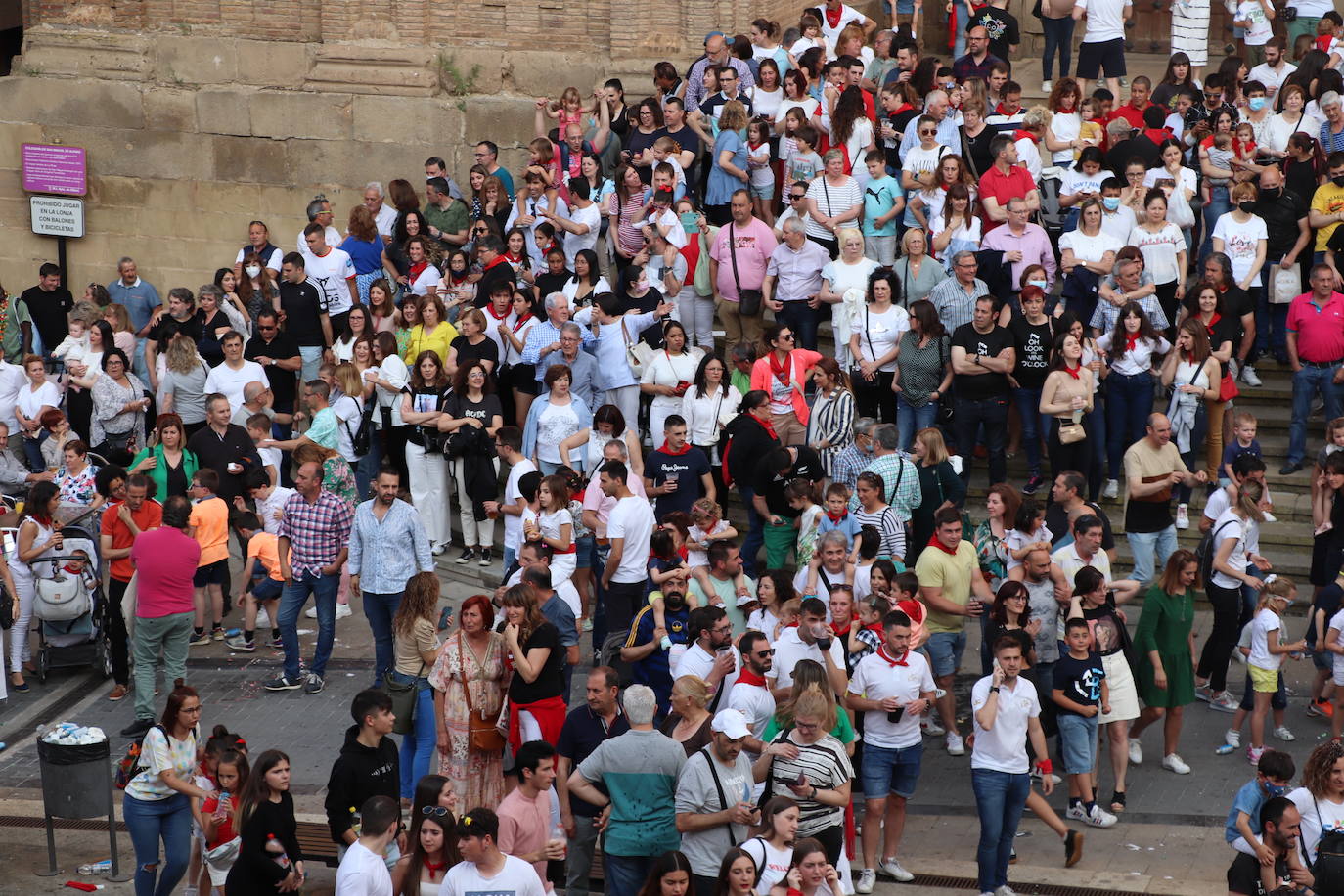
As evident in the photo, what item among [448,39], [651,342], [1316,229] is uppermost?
[448,39]

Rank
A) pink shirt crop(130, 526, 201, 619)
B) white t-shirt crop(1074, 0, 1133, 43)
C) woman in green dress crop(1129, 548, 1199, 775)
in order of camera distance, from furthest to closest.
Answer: white t-shirt crop(1074, 0, 1133, 43) → pink shirt crop(130, 526, 201, 619) → woman in green dress crop(1129, 548, 1199, 775)

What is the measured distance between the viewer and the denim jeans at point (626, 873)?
360 inches

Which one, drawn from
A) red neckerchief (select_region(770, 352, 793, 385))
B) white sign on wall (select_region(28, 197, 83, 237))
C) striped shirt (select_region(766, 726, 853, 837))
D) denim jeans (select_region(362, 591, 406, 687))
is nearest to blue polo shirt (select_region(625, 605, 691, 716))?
denim jeans (select_region(362, 591, 406, 687))

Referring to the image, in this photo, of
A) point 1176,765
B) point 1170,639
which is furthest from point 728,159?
point 1176,765

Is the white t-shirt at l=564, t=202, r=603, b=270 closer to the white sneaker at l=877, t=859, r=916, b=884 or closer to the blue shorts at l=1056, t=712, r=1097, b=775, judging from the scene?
the blue shorts at l=1056, t=712, r=1097, b=775

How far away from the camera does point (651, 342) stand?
607 inches

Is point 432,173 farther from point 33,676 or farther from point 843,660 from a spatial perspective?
point 843,660

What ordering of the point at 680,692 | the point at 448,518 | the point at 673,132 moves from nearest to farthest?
the point at 680,692 → the point at 448,518 → the point at 673,132

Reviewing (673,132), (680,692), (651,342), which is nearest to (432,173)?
(673,132)

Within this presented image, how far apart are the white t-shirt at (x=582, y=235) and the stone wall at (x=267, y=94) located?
2673mm

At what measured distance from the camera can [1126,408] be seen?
14172mm

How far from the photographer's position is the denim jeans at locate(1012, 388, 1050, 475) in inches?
563

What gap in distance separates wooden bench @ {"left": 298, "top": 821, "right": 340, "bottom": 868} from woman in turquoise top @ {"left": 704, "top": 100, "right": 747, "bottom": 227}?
318 inches

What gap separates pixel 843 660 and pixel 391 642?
3556mm
